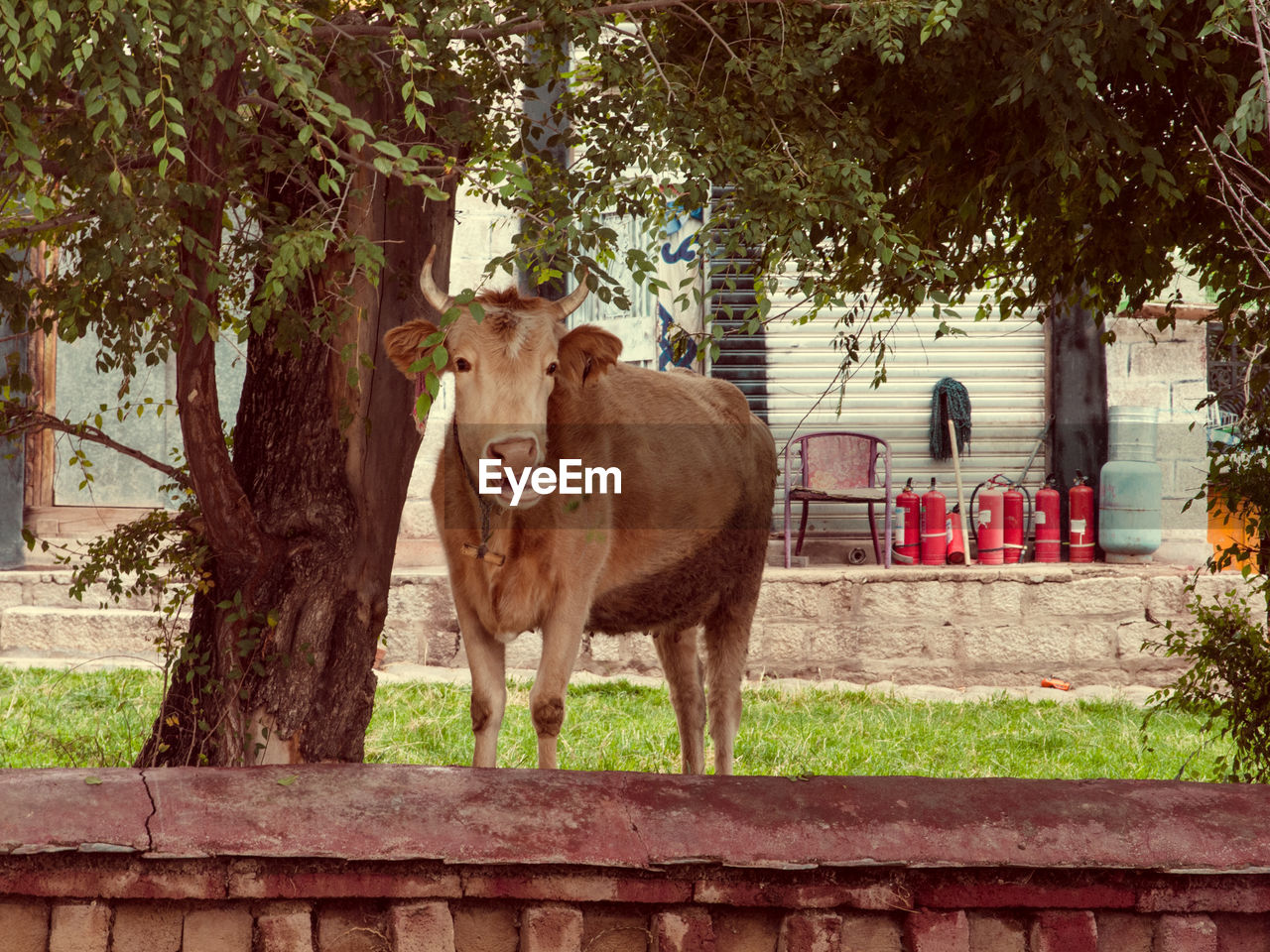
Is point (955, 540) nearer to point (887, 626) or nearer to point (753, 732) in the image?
point (887, 626)

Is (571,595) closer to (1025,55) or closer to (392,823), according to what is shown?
(392,823)

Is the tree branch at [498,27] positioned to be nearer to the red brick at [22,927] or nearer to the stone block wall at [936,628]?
the red brick at [22,927]

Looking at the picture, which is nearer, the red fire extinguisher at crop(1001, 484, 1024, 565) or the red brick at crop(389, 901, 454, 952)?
the red brick at crop(389, 901, 454, 952)

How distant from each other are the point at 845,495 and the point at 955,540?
3.19ft

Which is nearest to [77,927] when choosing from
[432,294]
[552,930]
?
[552,930]

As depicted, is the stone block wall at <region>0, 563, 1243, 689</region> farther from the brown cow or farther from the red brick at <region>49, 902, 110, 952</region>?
the red brick at <region>49, 902, 110, 952</region>

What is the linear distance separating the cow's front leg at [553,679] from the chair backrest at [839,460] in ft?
20.0

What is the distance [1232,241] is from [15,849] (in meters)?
4.47

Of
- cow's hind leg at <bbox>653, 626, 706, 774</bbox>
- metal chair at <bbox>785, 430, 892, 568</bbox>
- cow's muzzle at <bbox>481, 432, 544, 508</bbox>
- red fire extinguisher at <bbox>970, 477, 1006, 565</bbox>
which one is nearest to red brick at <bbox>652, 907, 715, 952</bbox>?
cow's muzzle at <bbox>481, 432, 544, 508</bbox>

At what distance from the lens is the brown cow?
149 inches

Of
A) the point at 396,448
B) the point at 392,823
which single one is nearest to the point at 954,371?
the point at 396,448

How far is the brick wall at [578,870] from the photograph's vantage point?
9.91 feet

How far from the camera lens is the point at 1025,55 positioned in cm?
379

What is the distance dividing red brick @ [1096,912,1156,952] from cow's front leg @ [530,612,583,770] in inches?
67.5
